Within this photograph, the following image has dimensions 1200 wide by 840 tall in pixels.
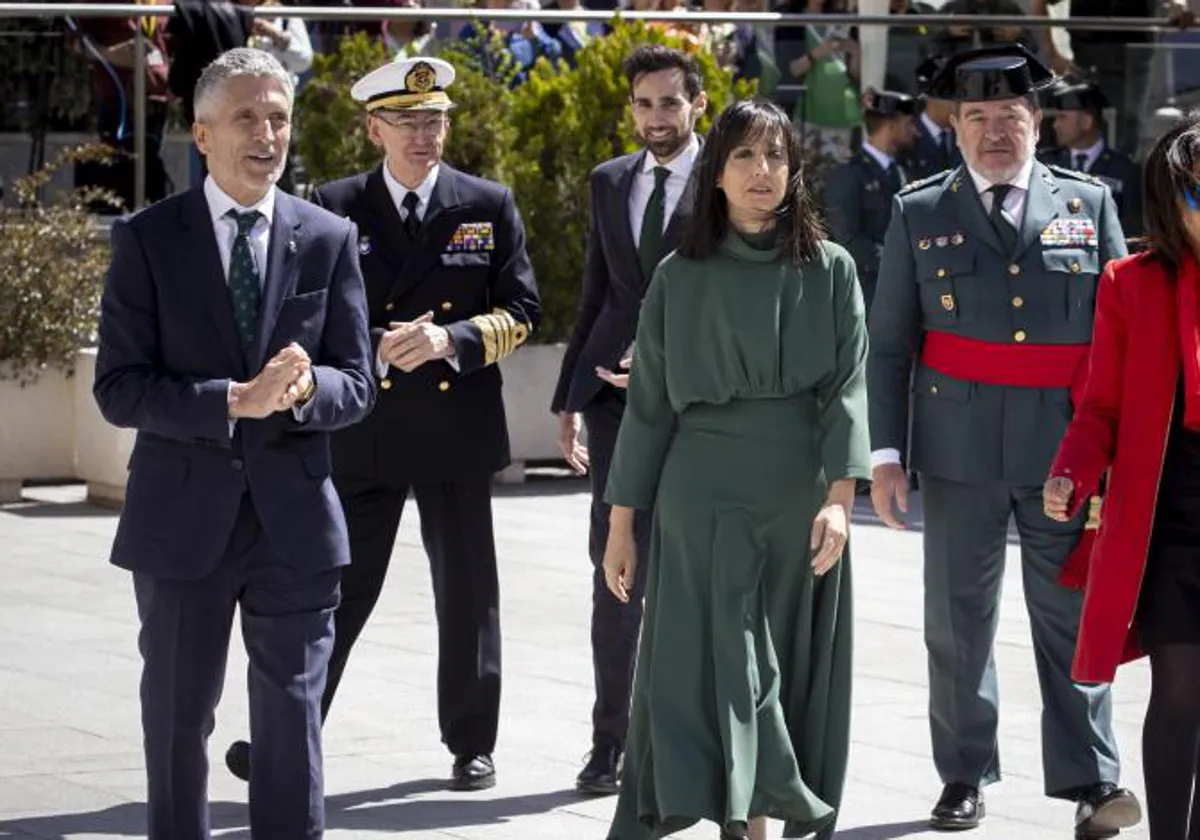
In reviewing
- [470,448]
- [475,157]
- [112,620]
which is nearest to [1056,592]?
[470,448]

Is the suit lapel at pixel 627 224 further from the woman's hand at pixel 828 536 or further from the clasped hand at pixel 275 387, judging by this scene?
the clasped hand at pixel 275 387

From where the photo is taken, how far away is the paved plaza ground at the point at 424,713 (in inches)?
268

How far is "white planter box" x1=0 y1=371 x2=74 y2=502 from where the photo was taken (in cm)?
1251

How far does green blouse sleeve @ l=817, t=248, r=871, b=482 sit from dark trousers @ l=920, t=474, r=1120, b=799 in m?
1.11

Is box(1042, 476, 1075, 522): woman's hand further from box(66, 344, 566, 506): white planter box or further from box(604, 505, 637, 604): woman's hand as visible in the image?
box(66, 344, 566, 506): white planter box

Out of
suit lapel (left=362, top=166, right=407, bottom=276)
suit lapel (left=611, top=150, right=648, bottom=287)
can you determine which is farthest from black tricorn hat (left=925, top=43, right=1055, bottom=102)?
suit lapel (left=362, top=166, right=407, bottom=276)

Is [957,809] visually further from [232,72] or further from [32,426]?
[32,426]

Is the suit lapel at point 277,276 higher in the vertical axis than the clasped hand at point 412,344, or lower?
higher

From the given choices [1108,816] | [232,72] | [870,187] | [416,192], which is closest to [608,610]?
[416,192]

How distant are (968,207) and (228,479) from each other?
2400 millimetres

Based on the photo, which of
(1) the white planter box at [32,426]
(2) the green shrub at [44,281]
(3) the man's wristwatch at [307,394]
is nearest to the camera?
(3) the man's wristwatch at [307,394]

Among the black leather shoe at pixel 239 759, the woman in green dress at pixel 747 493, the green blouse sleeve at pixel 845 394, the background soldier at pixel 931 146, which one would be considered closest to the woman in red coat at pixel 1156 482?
the green blouse sleeve at pixel 845 394

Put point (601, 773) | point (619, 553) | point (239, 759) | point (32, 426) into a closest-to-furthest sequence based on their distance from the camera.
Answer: point (619, 553) < point (239, 759) < point (601, 773) < point (32, 426)

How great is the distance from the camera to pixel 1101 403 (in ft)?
19.0
